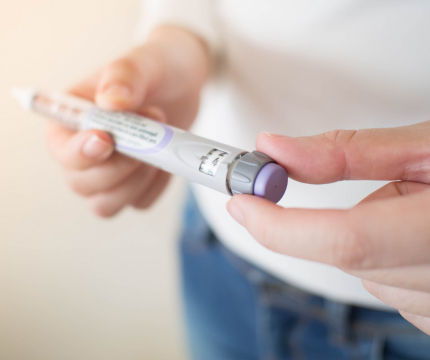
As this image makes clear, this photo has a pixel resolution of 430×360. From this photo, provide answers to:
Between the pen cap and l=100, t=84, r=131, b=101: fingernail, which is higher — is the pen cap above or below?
below

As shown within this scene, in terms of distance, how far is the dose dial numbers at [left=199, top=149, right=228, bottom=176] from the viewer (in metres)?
0.31

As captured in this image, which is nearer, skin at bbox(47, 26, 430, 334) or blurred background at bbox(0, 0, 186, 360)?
skin at bbox(47, 26, 430, 334)

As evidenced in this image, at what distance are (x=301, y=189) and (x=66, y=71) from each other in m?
0.64

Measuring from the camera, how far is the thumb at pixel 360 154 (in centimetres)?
26

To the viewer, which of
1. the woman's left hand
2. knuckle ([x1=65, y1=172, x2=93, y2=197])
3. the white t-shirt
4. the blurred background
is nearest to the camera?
the woman's left hand

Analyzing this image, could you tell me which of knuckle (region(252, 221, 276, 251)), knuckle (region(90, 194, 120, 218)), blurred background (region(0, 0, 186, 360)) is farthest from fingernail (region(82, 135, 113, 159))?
blurred background (region(0, 0, 186, 360))

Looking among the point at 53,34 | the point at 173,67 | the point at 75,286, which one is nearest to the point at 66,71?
the point at 53,34

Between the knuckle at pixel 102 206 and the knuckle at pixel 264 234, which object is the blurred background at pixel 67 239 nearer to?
the knuckle at pixel 102 206

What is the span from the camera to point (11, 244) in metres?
0.95

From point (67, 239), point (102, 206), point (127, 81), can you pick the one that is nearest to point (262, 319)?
point (102, 206)

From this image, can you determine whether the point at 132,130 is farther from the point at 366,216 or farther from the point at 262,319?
the point at 262,319

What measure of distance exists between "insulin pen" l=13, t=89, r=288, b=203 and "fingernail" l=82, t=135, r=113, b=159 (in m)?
0.01

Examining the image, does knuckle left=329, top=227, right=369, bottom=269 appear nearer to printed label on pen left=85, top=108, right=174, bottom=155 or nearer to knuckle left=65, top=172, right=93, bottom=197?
printed label on pen left=85, top=108, right=174, bottom=155

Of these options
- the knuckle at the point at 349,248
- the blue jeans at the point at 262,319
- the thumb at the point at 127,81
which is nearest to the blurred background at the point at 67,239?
the blue jeans at the point at 262,319
